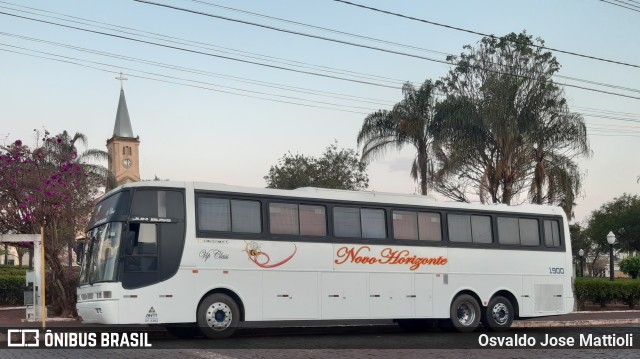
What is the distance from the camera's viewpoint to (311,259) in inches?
750

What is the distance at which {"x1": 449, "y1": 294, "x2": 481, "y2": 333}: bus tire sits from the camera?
21.2 m

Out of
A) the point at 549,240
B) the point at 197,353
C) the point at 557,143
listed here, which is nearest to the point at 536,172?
the point at 557,143

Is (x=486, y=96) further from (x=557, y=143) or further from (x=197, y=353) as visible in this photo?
(x=197, y=353)

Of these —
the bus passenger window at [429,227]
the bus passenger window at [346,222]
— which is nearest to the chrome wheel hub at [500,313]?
the bus passenger window at [429,227]

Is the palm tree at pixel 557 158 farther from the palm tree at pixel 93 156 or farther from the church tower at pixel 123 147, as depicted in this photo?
the church tower at pixel 123 147

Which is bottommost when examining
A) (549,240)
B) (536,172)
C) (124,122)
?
(549,240)

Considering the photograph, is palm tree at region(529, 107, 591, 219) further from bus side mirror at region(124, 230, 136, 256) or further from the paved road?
bus side mirror at region(124, 230, 136, 256)

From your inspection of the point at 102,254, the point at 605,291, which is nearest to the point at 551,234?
the point at 605,291

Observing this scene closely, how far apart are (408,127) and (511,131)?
16.6 feet

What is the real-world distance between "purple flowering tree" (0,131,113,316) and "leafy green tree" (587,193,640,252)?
247 ft

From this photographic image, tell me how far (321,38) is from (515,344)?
10030mm

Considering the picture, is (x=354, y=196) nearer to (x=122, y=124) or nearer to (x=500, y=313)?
(x=500, y=313)

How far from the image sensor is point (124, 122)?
119m

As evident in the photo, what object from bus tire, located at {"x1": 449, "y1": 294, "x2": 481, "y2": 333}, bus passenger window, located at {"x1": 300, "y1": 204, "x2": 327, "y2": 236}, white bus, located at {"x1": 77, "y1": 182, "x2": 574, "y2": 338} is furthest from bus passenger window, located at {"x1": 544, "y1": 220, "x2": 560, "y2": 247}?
bus passenger window, located at {"x1": 300, "y1": 204, "x2": 327, "y2": 236}
